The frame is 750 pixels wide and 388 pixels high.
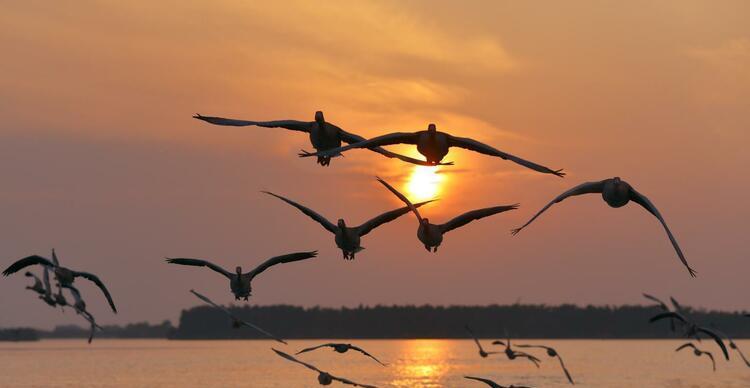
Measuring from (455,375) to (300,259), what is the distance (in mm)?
129680

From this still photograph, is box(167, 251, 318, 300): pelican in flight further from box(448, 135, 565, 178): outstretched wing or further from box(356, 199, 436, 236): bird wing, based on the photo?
box(448, 135, 565, 178): outstretched wing

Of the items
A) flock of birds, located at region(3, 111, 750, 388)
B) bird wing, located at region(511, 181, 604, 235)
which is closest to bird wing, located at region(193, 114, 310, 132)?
flock of birds, located at region(3, 111, 750, 388)

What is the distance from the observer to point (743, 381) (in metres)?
140

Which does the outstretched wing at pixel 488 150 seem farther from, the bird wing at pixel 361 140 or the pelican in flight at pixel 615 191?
the pelican in flight at pixel 615 191

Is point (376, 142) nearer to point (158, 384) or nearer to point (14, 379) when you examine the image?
point (158, 384)

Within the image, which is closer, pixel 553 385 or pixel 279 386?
pixel 553 385

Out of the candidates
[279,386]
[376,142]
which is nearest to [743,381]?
[279,386]

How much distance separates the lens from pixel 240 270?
36.5 m

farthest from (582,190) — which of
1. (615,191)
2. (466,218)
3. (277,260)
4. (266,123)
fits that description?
(277,260)

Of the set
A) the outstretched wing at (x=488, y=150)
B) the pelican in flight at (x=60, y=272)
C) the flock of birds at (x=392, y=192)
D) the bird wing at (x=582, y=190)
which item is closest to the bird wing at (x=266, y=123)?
the flock of birds at (x=392, y=192)

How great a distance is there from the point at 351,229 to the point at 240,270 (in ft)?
15.1

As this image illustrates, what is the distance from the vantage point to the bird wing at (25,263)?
4472 centimetres

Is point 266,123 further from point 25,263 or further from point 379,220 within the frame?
point 25,263

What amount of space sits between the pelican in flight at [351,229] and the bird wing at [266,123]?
9.73 feet
